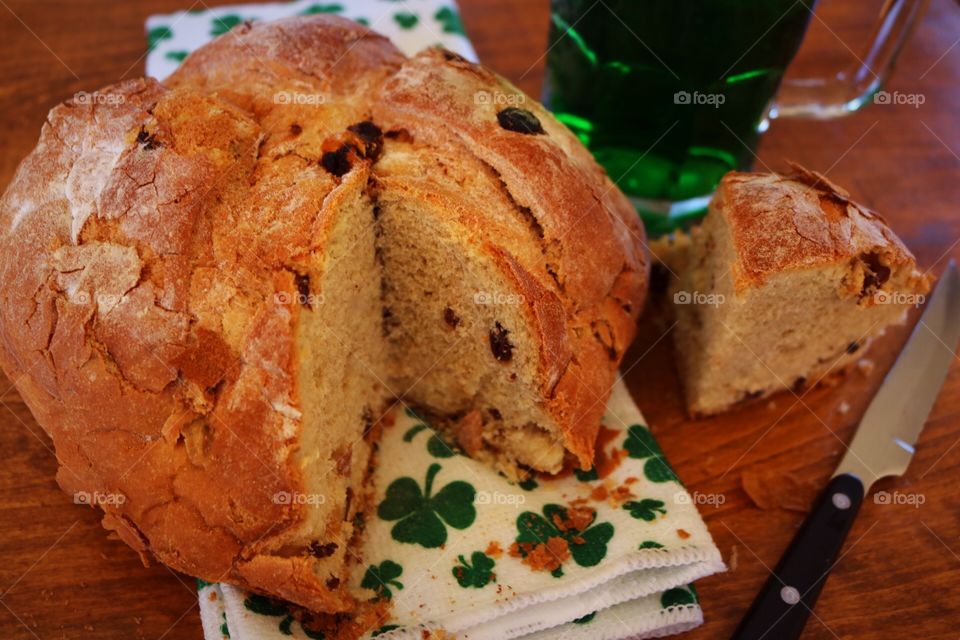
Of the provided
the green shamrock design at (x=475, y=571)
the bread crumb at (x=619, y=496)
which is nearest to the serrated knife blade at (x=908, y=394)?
the bread crumb at (x=619, y=496)

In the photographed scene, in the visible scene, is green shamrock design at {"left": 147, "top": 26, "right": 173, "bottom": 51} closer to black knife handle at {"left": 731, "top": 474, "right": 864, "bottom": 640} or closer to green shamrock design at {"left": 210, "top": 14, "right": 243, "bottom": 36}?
green shamrock design at {"left": 210, "top": 14, "right": 243, "bottom": 36}

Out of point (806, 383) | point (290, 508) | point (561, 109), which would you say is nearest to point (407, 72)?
point (561, 109)

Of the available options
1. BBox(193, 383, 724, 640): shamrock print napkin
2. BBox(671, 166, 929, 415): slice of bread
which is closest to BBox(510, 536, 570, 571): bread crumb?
BBox(193, 383, 724, 640): shamrock print napkin

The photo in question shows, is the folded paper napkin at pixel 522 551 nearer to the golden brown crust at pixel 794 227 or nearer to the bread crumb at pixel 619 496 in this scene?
the bread crumb at pixel 619 496

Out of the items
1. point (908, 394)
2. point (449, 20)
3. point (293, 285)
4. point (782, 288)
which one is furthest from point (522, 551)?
point (449, 20)

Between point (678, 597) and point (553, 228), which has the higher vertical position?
point (553, 228)

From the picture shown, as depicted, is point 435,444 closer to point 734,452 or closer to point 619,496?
point 619,496
